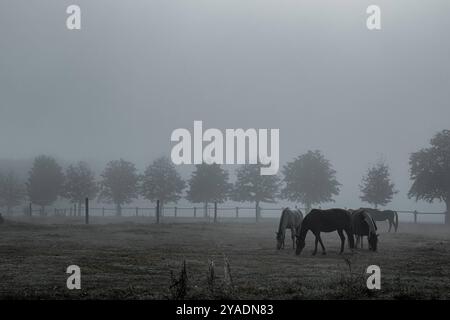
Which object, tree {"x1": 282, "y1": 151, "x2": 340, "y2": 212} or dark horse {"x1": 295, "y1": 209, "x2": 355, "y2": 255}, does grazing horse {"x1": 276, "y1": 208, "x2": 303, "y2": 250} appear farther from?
tree {"x1": 282, "y1": 151, "x2": 340, "y2": 212}

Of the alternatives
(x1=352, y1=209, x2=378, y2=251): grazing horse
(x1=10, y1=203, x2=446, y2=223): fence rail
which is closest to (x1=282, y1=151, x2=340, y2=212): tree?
(x1=10, y1=203, x2=446, y2=223): fence rail

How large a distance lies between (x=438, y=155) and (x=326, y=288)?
2011 inches

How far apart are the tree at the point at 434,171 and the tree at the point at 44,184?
169ft

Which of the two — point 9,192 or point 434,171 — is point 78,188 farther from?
point 434,171

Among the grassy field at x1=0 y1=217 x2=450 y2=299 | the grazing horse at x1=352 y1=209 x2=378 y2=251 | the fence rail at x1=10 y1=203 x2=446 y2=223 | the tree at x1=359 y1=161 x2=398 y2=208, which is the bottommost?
the fence rail at x1=10 y1=203 x2=446 y2=223

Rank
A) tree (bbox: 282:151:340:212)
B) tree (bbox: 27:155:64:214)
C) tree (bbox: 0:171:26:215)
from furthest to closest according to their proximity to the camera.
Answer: tree (bbox: 0:171:26:215), tree (bbox: 27:155:64:214), tree (bbox: 282:151:340:212)

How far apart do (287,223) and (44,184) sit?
60292mm

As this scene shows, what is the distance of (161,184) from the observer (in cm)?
7569

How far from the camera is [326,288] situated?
12.4m

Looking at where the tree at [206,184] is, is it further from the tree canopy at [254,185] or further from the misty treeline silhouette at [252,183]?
the tree canopy at [254,185]

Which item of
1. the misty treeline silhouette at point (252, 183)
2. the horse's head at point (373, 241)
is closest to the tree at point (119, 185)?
the misty treeline silhouette at point (252, 183)

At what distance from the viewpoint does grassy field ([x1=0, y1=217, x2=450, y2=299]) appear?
11750 mm

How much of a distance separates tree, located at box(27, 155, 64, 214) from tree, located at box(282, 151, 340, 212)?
35.0 metres

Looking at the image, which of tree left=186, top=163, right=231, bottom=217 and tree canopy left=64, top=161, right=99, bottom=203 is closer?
tree left=186, top=163, right=231, bottom=217
